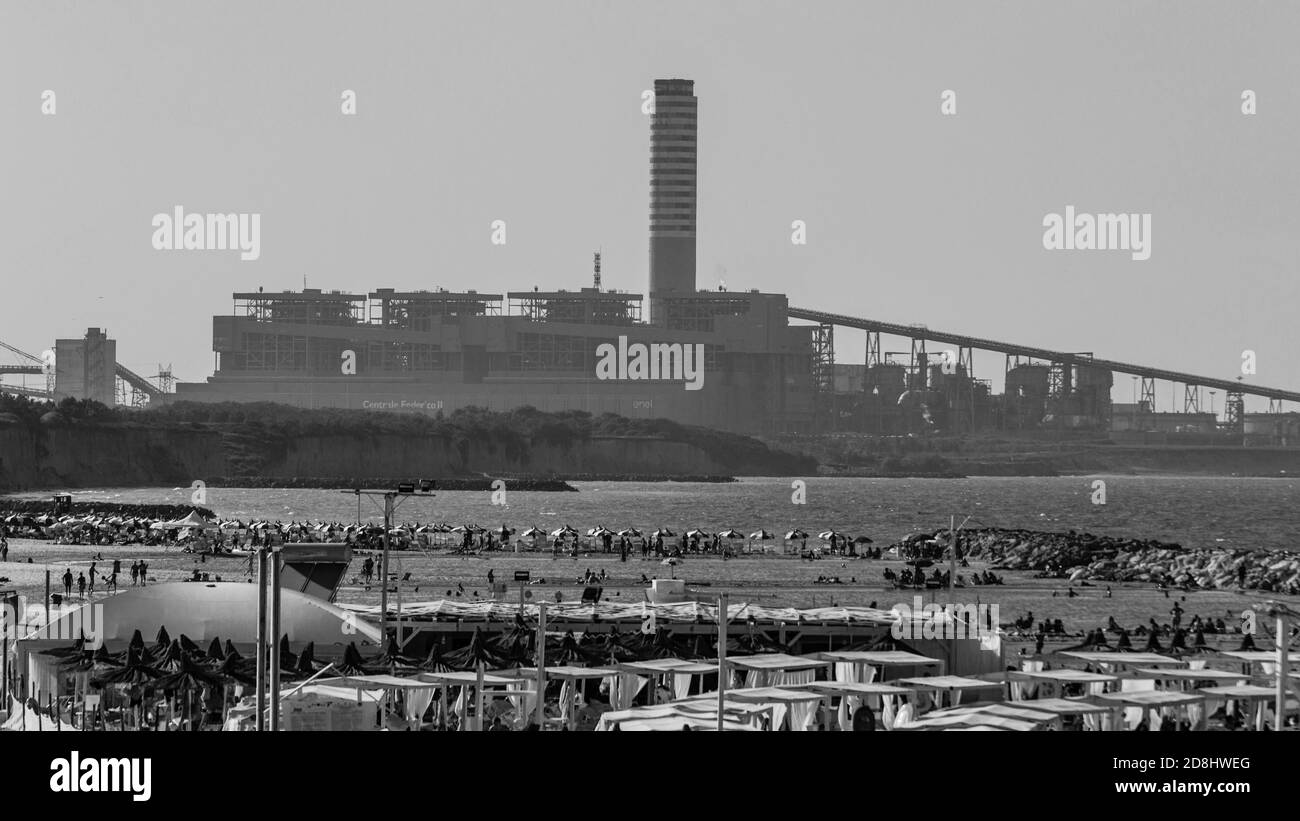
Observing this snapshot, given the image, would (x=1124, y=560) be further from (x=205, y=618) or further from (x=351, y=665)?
(x=351, y=665)

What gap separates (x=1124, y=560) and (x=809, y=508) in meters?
48.9

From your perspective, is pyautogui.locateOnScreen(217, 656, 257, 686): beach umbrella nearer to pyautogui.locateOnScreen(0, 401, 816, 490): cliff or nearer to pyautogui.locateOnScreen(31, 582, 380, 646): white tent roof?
pyautogui.locateOnScreen(31, 582, 380, 646): white tent roof

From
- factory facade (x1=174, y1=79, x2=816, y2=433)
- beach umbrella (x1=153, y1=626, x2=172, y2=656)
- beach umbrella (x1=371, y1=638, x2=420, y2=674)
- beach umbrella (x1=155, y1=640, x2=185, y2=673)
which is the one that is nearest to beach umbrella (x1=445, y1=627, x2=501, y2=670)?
beach umbrella (x1=371, y1=638, x2=420, y2=674)

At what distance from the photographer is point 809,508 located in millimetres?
110062

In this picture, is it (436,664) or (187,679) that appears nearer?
(187,679)

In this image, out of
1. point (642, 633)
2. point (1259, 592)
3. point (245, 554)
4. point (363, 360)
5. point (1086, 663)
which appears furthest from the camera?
point (363, 360)

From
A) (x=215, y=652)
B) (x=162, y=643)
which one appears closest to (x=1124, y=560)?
(x=215, y=652)

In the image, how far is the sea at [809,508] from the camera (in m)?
87.5

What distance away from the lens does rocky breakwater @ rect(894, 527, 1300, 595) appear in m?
54.0

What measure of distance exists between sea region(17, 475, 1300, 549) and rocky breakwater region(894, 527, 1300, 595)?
6524 mm
